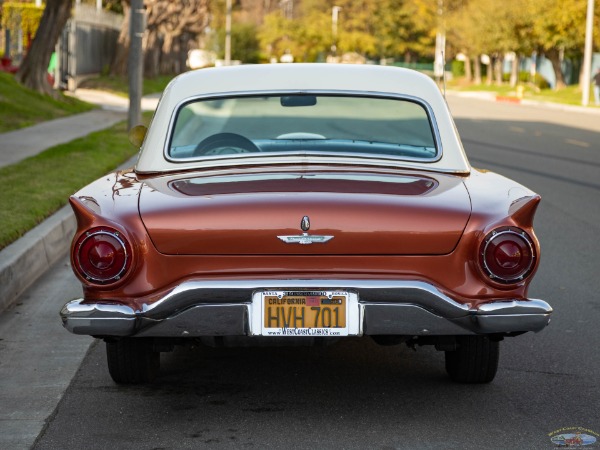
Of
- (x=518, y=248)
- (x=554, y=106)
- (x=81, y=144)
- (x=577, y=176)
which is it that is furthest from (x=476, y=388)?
(x=554, y=106)

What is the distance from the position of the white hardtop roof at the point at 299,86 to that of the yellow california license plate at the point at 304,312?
1.27 meters

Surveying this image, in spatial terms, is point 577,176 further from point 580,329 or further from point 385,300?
point 385,300

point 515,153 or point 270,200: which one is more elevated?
point 270,200

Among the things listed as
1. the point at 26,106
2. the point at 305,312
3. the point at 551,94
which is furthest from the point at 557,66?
the point at 305,312

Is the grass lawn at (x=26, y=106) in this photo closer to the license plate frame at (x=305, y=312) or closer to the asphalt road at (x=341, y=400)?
the asphalt road at (x=341, y=400)

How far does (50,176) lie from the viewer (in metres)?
13.7

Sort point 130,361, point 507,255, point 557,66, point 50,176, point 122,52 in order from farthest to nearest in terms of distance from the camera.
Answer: point 557,66, point 122,52, point 50,176, point 130,361, point 507,255

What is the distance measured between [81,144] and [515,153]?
7.83m

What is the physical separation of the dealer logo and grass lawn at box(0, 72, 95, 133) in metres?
18.2

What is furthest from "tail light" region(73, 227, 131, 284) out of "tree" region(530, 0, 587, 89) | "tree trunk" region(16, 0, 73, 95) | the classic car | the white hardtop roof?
"tree" region(530, 0, 587, 89)

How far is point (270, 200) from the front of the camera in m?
5.01

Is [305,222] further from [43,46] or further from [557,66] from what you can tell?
[557,66]

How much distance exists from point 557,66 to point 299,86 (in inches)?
2453

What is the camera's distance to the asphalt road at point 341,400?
16.2 feet
